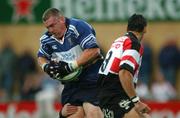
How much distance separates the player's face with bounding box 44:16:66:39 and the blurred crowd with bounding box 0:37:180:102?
6.99 metres

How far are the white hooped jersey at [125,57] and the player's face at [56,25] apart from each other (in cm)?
78

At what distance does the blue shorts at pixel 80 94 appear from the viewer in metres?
11.9

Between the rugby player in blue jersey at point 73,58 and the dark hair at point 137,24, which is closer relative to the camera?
the dark hair at point 137,24

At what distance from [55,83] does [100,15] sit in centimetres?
298

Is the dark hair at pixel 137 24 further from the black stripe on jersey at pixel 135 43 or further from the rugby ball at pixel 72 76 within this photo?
the rugby ball at pixel 72 76

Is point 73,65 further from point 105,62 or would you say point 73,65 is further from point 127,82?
point 127,82

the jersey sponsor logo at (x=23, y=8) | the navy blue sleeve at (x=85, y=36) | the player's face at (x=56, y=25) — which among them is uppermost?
the player's face at (x=56, y=25)

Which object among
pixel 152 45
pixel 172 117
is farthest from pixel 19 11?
pixel 172 117

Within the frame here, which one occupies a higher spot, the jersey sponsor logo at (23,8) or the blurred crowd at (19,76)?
the jersey sponsor logo at (23,8)

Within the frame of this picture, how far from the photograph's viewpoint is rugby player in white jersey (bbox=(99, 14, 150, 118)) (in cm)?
1089

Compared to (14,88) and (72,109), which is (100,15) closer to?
(14,88)

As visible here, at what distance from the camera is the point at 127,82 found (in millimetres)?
10781

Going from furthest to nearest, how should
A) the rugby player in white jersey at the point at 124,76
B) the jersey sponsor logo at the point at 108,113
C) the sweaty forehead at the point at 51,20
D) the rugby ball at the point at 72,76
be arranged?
1. the rugby ball at the point at 72,76
2. the sweaty forehead at the point at 51,20
3. the jersey sponsor logo at the point at 108,113
4. the rugby player in white jersey at the point at 124,76

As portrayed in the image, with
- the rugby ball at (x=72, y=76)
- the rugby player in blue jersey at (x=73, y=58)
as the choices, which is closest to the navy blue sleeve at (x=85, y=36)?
the rugby player in blue jersey at (x=73, y=58)
